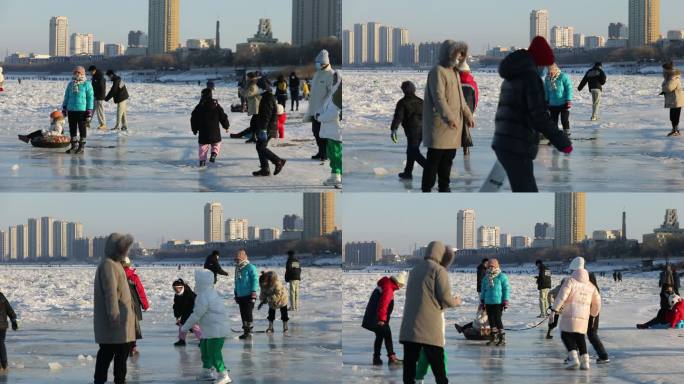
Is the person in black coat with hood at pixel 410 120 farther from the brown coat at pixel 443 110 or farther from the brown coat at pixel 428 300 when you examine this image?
the brown coat at pixel 428 300

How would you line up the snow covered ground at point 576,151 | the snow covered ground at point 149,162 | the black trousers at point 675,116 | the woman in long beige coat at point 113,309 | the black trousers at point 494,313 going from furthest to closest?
the black trousers at point 675,116
the black trousers at point 494,313
the snow covered ground at point 149,162
the snow covered ground at point 576,151
the woman in long beige coat at point 113,309

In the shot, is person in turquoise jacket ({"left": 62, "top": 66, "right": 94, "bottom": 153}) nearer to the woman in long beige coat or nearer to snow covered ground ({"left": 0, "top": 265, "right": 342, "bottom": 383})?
snow covered ground ({"left": 0, "top": 265, "right": 342, "bottom": 383})

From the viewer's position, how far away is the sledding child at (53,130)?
17594 millimetres

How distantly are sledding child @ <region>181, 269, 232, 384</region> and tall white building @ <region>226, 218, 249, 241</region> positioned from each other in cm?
743

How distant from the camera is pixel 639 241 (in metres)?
25.8

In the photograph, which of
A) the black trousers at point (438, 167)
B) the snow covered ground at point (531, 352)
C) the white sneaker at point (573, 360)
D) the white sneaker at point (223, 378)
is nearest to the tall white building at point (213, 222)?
the snow covered ground at point (531, 352)

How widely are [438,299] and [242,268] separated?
5414mm

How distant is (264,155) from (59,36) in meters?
10.6

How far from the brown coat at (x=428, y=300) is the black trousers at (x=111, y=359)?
216 centimetres

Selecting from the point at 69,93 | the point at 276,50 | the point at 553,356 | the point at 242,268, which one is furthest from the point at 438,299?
the point at 276,50

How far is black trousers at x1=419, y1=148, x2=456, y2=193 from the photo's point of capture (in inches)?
456

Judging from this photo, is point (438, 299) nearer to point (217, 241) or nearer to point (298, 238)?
point (298, 238)

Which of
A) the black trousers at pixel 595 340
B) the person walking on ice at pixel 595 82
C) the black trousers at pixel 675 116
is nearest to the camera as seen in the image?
the black trousers at pixel 595 340

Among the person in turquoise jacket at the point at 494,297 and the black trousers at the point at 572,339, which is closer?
the black trousers at the point at 572,339
